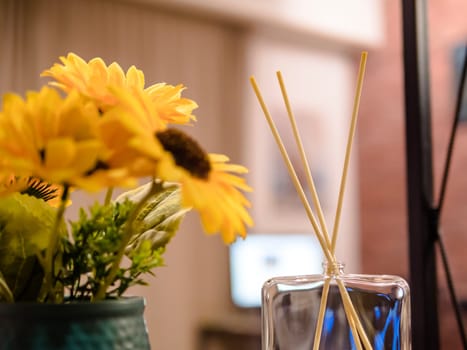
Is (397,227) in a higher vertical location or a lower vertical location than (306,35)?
lower

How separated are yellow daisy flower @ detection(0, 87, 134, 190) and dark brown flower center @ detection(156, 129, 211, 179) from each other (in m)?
0.04

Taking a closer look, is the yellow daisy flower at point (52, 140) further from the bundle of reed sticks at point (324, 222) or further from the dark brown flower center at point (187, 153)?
the bundle of reed sticks at point (324, 222)

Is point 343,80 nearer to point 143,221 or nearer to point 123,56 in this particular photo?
point 123,56

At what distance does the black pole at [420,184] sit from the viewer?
65 cm

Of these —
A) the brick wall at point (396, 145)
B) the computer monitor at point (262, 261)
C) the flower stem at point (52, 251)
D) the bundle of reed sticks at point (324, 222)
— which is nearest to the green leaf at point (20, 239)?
the flower stem at point (52, 251)

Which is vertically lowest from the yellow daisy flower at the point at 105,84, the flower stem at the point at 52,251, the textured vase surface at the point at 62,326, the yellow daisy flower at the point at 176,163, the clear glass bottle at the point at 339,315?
the clear glass bottle at the point at 339,315

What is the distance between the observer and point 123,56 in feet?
12.3

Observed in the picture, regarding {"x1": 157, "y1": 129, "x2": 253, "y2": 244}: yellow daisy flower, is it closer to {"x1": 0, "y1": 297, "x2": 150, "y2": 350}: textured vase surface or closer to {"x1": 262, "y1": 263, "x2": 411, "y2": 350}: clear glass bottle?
{"x1": 0, "y1": 297, "x2": 150, "y2": 350}: textured vase surface

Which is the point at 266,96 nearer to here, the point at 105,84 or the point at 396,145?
the point at 396,145

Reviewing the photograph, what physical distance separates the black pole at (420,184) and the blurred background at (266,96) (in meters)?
3.00

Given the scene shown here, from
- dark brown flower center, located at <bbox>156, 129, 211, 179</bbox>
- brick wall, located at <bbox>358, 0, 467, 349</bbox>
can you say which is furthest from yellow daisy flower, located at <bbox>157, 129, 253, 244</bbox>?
brick wall, located at <bbox>358, 0, 467, 349</bbox>

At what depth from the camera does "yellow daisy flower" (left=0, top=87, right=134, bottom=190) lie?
32 centimetres

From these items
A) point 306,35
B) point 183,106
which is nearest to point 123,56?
point 306,35

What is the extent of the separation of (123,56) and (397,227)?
2.16 metres
